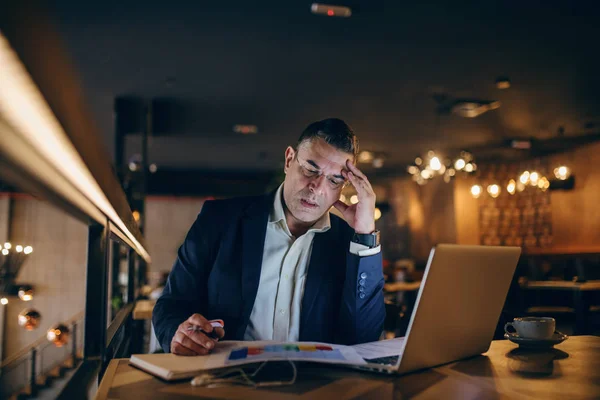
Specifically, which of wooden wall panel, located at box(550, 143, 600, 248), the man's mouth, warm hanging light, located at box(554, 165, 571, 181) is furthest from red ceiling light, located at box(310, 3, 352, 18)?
wooden wall panel, located at box(550, 143, 600, 248)

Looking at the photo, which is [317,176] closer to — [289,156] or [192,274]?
[289,156]

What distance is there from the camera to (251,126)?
7980 millimetres

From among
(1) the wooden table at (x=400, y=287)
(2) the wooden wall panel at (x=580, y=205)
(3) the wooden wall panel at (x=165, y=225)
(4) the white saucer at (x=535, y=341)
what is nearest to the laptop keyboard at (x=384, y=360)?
(4) the white saucer at (x=535, y=341)

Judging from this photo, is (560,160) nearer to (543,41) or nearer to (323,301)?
(543,41)

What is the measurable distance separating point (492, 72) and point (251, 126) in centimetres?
380

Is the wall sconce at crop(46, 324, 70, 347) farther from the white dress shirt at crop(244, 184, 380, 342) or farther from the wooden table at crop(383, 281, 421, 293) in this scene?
the wooden table at crop(383, 281, 421, 293)

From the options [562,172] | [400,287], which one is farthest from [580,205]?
[400,287]

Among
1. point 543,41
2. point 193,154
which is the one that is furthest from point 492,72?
point 193,154

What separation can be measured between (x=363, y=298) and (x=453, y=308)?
558 mm

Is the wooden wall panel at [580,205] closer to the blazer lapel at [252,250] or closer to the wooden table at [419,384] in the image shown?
the blazer lapel at [252,250]

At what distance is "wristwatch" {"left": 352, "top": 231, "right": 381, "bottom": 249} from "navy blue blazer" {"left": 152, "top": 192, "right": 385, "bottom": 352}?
1.6 inches

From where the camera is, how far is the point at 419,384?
965 millimetres

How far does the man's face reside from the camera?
1.79m

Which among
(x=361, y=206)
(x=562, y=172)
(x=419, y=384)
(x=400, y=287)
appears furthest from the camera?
(x=562, y=172)
